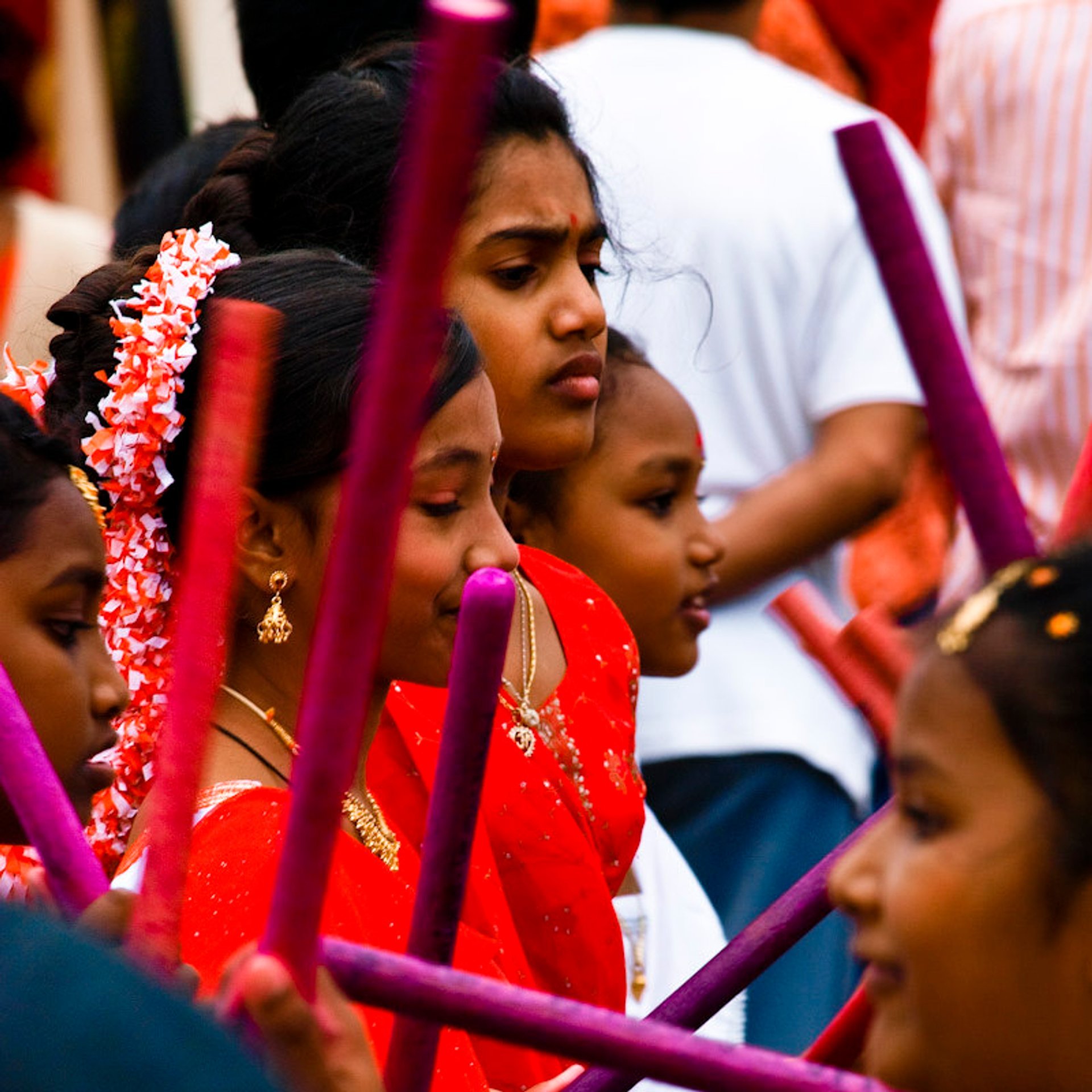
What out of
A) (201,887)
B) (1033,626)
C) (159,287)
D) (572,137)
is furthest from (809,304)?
(1033,626)

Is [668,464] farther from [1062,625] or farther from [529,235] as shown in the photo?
[1062,625]

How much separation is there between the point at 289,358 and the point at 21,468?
0.67ft

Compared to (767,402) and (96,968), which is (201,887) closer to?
(96,968)

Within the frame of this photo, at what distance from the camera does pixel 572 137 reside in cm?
204

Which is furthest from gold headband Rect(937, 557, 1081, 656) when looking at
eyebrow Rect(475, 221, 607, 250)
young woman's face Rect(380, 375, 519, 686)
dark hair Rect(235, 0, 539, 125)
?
dark hair Rect(235, 0, 539, 125)

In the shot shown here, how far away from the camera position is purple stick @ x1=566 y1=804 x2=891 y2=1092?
116 cm

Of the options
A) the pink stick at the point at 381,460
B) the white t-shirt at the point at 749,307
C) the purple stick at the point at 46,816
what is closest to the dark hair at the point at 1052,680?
the pink stick at the point at 381,460

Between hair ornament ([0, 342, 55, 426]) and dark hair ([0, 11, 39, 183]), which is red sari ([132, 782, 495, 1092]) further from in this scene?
dark hair ([0, 11, 39, 183])

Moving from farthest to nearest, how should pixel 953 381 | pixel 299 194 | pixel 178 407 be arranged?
pixel 299 194
pixel 178 407
pixel 953 381

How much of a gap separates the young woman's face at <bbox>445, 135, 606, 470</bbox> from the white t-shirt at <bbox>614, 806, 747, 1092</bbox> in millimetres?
413

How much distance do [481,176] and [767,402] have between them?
3.01 feet

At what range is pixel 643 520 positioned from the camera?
90.0 inches

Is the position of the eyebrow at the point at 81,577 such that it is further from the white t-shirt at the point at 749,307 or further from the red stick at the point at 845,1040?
the white t-shirt at the point at 749,307

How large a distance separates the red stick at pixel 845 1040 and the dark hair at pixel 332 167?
36.7 inches
